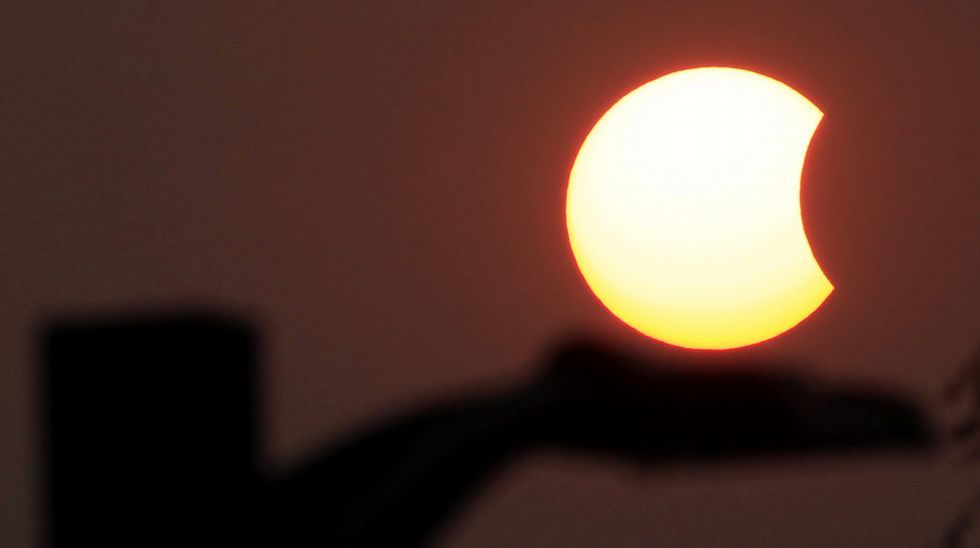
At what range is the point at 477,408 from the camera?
77cm

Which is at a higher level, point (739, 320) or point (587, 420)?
point (587, 420)

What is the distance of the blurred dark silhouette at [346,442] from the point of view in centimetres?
76

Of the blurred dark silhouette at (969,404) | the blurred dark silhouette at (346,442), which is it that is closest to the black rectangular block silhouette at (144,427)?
the blurred dark silhouette at (346,442)

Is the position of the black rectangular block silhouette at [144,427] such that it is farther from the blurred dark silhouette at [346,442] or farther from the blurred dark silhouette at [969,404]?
the blurred dark silhouette at [969,404]

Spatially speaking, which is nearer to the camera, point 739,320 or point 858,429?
point 858,429

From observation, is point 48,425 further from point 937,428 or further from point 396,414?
point 937,428

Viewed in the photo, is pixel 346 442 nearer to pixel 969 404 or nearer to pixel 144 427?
pixel 144 427

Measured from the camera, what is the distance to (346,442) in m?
0.83

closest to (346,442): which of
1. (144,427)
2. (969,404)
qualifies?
(144,427)

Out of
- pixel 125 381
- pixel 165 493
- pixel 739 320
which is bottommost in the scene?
pixel 739 320

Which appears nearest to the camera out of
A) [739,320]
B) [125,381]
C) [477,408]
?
[477,408]

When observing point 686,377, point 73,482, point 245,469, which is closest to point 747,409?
point 686,377

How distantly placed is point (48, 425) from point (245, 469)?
185 millimetres

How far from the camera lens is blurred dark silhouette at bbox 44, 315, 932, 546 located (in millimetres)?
759
